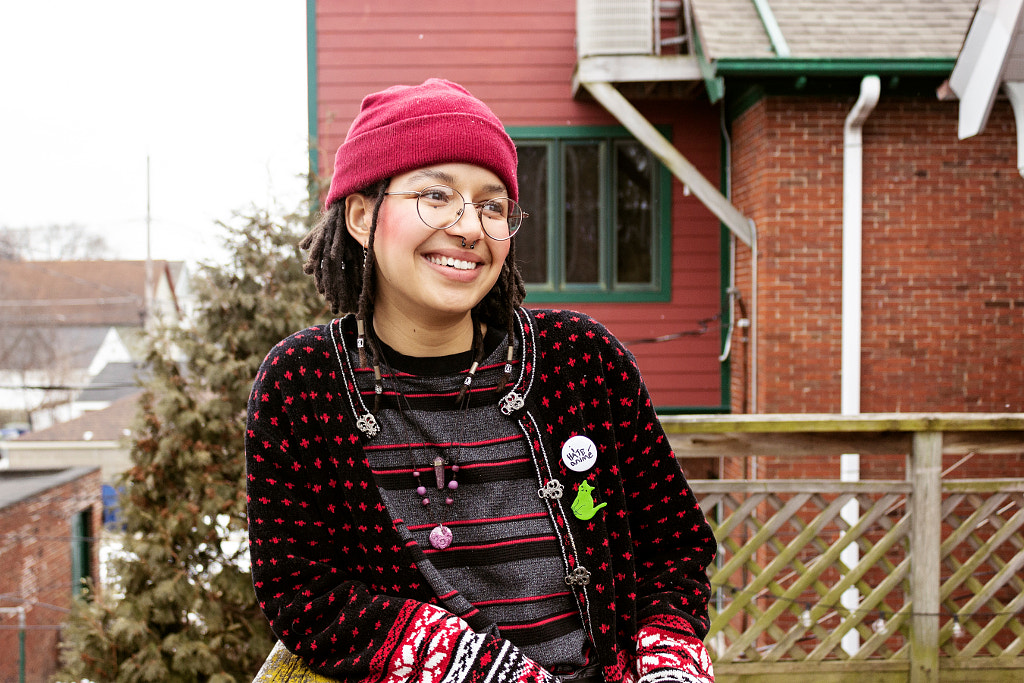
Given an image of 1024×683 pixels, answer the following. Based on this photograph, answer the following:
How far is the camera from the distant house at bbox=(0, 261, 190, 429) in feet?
68.2

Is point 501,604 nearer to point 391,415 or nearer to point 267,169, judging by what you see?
point 391,415

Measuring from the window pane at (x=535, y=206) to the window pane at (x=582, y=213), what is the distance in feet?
0.64

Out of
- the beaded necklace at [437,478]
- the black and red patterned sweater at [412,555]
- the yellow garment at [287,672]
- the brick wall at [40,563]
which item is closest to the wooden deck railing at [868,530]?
the black and red patterned sweater at [412,555]

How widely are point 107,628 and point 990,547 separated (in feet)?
12.9

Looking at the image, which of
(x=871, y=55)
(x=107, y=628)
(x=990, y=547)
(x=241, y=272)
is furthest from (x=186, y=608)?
(x=871, y=55)

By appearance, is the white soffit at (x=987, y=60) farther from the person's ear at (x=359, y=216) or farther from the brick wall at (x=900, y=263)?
the person's ear at (x=359, y=216)

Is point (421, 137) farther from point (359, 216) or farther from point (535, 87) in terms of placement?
point (535, 87)

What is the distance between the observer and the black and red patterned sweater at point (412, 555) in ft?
3.59

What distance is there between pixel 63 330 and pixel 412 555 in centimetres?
2550

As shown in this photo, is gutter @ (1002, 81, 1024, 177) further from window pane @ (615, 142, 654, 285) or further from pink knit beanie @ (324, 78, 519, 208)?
window pane @ (615, 142, 654, 285)

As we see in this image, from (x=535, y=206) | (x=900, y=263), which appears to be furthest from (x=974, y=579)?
(x=535, y=206)

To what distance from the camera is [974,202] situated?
19.7ft

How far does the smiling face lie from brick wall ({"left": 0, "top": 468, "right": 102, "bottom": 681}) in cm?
1098

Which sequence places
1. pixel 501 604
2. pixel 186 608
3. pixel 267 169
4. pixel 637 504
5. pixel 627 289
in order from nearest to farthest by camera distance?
pixel 501 604 → pixel 637 504 → pixel 186 608 → pixel 267 169 → pixel 627 289
